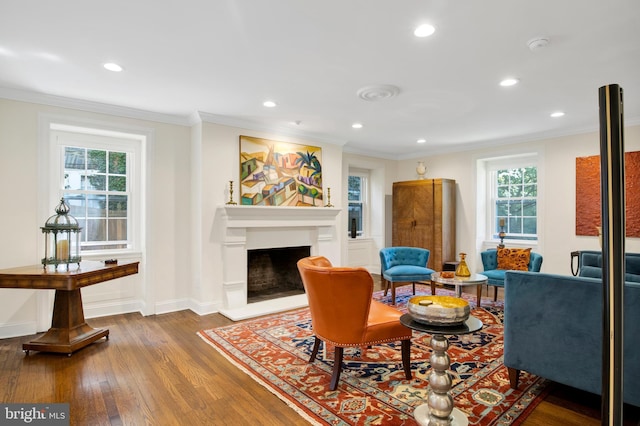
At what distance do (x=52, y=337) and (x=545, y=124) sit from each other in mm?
6149

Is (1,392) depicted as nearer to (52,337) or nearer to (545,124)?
(52,337)

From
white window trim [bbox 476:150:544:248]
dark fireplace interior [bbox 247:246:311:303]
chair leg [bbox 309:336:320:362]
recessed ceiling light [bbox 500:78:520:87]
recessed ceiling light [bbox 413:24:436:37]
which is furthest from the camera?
white window trim [bbox 476:150:544:248]

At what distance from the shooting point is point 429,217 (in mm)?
6082

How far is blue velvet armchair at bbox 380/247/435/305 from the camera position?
15.1ft

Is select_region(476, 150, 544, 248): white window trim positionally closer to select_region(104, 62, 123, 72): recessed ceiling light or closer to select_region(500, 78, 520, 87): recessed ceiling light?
select_region(500, 78, 520, 87): recessed ceiling light

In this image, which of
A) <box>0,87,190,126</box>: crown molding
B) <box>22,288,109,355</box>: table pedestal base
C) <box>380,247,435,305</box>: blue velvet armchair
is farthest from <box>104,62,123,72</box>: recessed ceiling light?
<box>380,247,435,305</box>: blue velvet armchair

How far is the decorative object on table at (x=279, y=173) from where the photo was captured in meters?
4.66

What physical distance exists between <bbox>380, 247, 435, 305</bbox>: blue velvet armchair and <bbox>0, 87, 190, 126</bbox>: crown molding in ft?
10.8

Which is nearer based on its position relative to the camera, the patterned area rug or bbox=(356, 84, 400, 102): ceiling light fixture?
the patterned area rug

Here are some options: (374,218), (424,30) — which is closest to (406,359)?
(424,30)

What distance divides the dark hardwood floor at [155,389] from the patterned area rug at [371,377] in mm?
120

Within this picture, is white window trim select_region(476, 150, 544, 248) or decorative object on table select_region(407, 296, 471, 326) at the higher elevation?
white window trim select_region(476, 150, 544, 248)

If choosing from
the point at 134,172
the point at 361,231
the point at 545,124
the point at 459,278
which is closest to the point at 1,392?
the point at 134,172

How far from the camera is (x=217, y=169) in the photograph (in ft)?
14.5
